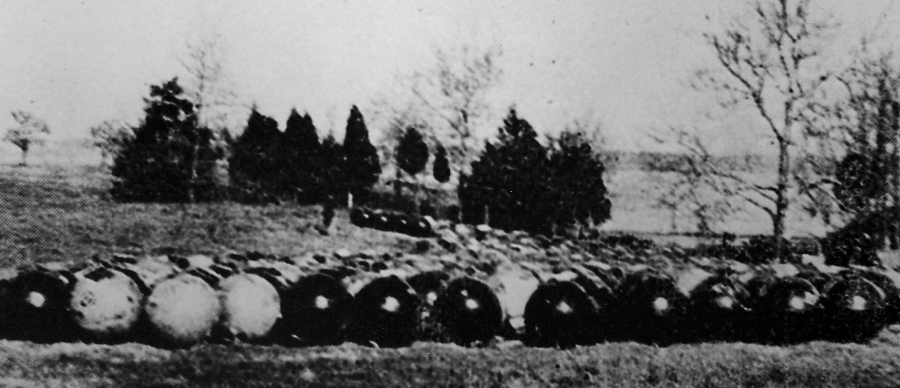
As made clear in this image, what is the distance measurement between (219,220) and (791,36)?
9559 mm

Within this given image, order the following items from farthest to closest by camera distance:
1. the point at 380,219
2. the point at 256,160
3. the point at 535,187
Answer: the point at 535,187 < the point at 380,219 < the point at 256,160

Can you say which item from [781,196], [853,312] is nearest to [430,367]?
[853,312]

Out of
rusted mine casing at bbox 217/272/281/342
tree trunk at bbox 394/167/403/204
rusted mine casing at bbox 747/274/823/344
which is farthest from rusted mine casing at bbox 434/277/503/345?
tree trunk at bbox 394/167/403/204

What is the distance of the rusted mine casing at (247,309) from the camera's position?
23.2 feet

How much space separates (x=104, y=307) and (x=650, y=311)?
609 centimetres

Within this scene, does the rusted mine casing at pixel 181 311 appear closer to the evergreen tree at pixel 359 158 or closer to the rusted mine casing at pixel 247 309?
the rusted mine casing at pixel 247 309

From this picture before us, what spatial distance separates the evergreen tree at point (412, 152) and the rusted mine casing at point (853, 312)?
20.3 feet

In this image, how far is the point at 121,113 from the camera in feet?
26.9

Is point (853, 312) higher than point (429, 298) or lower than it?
higher

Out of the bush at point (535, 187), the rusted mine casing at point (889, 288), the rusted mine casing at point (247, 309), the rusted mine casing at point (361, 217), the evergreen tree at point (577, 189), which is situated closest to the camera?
the rusted mine casing at point (247, 309)

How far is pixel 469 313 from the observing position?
739 cm

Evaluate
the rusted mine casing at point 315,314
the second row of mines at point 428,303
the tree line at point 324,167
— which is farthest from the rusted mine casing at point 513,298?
the tree line at point 324,167

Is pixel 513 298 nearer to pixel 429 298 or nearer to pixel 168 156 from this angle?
pixel 429 298

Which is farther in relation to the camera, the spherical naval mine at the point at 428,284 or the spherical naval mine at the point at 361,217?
the spherical naval mine at the point at 361,217
